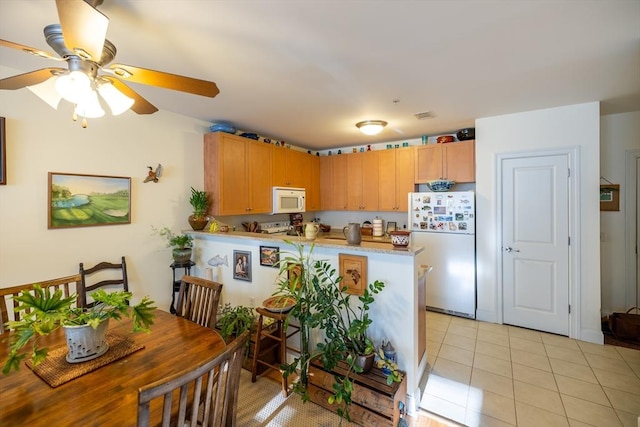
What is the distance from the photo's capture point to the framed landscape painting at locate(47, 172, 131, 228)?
2307 millimetres

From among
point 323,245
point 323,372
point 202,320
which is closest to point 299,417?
point 323,372

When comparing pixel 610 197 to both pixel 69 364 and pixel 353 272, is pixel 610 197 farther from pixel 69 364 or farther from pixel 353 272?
pixel 69 364

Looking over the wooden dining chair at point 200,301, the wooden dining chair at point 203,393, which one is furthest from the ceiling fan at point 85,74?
the wooden dining chair at point 203,393

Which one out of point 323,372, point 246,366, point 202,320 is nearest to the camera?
point 202,320

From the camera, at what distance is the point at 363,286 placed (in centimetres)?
204

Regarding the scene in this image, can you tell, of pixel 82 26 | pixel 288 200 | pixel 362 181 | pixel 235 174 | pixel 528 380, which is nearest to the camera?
pixel 82 26

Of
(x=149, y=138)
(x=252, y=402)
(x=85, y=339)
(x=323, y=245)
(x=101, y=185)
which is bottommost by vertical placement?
(x=252, y=402)

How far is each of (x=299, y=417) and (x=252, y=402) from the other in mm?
398

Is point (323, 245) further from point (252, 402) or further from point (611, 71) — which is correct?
point (611, 71)

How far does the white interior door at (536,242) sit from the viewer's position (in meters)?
3.04

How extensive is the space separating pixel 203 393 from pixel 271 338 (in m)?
1.26

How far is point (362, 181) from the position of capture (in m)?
4.61

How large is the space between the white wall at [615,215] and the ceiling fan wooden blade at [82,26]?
4.84 meters

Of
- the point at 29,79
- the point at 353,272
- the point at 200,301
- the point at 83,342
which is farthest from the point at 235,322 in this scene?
the point at 29,79
